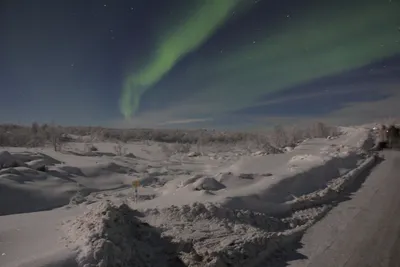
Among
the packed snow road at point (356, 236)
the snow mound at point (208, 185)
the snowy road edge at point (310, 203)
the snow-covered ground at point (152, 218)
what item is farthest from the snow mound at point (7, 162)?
the packed snow road at point (356, 236)

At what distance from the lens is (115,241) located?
217 inches

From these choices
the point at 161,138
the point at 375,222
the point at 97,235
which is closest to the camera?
the point at 97,235

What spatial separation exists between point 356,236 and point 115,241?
4763 millimetres

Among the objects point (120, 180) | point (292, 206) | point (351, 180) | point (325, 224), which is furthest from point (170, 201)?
point (351, 180)

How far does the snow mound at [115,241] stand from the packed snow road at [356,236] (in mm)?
2275

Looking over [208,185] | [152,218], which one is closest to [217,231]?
[152,218]

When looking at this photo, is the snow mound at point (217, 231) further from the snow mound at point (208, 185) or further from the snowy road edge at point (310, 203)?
the snow mound at point (208, 185)

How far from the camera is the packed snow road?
5.95m

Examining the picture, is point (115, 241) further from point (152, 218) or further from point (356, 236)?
point (356, 236)

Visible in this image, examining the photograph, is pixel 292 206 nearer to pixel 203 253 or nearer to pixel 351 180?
pixel 203 253

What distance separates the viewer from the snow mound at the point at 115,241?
5117 mm

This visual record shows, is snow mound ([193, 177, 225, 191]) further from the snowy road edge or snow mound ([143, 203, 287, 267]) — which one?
snow mound ([143, 203, 287, 267])

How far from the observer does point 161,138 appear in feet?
212

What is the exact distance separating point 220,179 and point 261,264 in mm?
6901
